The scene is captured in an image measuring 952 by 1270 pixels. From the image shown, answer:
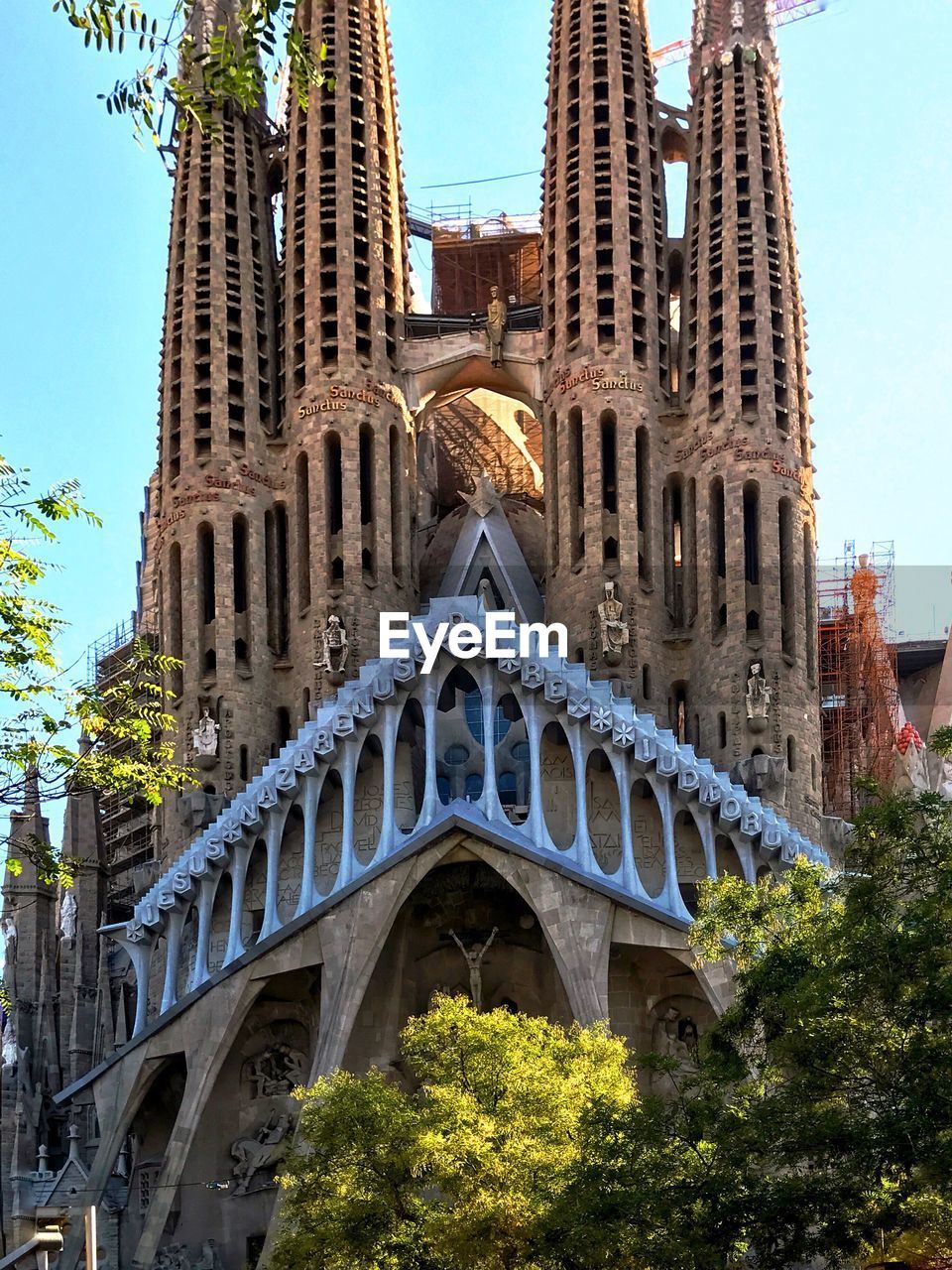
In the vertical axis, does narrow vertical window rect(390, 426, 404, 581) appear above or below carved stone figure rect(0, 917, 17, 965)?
above

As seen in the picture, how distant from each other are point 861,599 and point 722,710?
1697 centimetres

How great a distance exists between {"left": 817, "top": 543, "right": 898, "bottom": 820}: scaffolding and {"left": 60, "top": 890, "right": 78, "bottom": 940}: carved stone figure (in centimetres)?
1920

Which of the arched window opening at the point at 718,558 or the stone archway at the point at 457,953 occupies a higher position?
the arched window opening at the point at 718,558

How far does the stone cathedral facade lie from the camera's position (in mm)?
43406

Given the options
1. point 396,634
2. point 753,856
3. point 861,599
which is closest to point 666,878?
point 753,856

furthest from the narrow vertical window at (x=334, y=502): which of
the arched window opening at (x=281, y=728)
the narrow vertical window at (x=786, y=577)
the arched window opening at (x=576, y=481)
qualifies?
the narrow vertical window at (x=786, y=577)

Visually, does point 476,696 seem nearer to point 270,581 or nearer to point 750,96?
point 270,581

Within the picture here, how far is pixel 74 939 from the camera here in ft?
182

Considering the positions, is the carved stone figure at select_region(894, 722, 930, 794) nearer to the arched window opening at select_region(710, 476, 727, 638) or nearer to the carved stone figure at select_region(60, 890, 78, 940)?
the arched window opening at select_region(710, 476, 727, 638)

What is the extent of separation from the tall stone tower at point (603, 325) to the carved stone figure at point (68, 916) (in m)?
15.1

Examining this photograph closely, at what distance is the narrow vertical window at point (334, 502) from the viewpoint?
49.0 m

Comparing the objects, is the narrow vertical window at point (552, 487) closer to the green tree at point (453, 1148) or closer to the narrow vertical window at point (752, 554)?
the narrow vertical window at point (752, 554)

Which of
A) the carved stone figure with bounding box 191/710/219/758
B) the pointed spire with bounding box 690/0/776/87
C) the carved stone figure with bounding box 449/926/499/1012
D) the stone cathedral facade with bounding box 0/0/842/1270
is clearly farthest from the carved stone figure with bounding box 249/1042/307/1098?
the pointed spire with bounding box 690/0/776/87

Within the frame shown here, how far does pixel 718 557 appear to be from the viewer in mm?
48125
